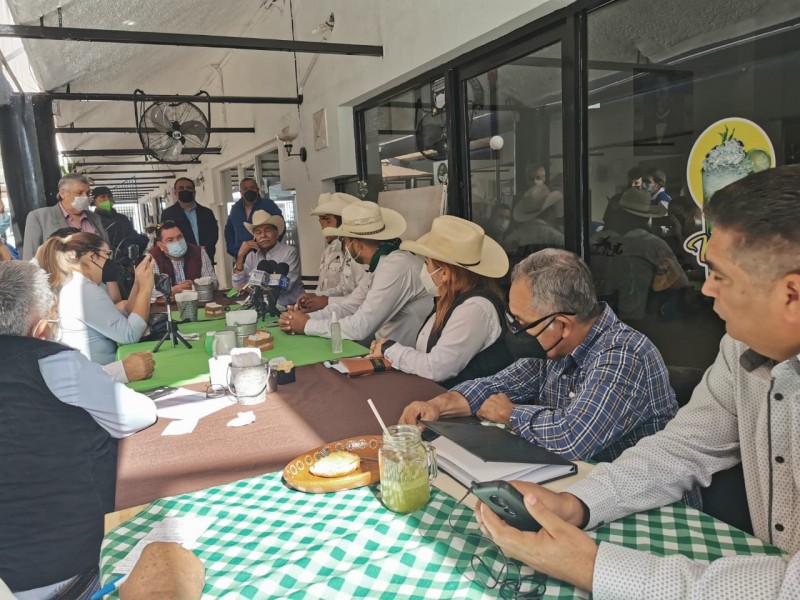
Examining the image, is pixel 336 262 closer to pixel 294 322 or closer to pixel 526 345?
pixel 294 322

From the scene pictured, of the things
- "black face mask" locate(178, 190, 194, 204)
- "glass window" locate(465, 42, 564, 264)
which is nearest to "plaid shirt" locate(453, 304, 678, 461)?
"glass window" locate(465, 42, 564, 264)

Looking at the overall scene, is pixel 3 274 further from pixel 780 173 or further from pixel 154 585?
pixel 780 173

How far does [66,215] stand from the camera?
4809mm

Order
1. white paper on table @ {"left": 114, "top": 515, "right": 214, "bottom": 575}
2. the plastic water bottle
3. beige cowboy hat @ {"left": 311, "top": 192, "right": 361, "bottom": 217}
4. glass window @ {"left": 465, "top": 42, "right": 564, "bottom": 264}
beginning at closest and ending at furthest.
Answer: white paper on table @ {"left": 114, "top": 515, "right": 214, "bottom": 575}
the plastic water bottle
glass window @ {"left": 465, "top": 42, "right": 564, "bottom": 264}
beige cowboy hat @ {"left": 311, "top": 192, "right": 361, "bottom": 217}

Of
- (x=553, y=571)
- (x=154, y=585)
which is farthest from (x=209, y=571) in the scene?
(x=553, y=571)

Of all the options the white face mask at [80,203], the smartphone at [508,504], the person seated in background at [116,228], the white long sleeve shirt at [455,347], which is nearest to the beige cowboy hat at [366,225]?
the white long sleeve shirt at [455,347]

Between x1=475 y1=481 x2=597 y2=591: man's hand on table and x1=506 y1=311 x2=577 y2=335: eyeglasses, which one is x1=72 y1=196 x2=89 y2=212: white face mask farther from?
x1=475 y1=481 x2=597 y2=591: man's hand on table

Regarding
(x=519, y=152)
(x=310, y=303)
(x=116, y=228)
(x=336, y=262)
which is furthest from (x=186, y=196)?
(x=519, y=152)

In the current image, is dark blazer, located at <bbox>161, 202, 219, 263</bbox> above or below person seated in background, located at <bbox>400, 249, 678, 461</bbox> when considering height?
above

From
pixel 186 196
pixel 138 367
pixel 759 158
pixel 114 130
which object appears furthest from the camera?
pixel 114 130

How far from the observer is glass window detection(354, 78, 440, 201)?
14.6 feet

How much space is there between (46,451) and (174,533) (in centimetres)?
65

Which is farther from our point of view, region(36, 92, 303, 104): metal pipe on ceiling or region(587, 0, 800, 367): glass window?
region(36, 92, 303, 104): metal pipe on ceiling

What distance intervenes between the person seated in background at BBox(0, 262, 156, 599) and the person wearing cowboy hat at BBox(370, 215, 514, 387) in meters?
1.16
